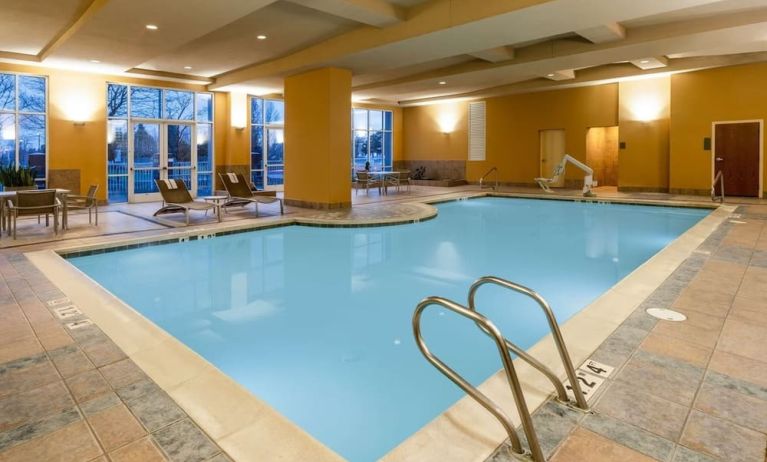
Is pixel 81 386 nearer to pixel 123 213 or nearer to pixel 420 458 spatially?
pixel 420 458

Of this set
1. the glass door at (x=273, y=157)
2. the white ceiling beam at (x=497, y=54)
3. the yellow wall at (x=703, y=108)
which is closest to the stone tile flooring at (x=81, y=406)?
the white ceiling beam at (x=497, y=54)

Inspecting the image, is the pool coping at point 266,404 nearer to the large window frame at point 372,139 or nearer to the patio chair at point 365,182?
the patio chair at point 365,182

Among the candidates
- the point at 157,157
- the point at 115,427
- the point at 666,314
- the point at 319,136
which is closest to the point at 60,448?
the point at 115,427

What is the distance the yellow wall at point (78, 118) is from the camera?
10469 millimetres

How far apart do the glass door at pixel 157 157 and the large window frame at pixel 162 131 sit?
0.05 metres

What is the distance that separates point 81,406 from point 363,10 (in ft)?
19.7

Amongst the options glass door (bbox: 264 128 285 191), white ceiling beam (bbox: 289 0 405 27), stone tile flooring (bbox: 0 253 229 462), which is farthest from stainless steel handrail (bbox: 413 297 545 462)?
glass door (bbox: 264 128 285 191)

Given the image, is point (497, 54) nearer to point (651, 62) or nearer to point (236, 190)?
point (651, 62)

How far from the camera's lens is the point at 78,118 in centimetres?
1085

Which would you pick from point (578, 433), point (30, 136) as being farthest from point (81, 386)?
point (30, 136)

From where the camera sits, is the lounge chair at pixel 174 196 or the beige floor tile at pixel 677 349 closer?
the beige floor tile at pixel 677 349

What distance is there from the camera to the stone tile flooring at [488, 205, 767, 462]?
1.91 metres

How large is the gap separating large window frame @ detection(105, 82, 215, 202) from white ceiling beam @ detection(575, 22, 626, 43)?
9393mm

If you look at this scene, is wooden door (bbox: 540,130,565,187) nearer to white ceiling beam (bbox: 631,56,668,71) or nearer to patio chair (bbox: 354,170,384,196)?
white ceiling beam (bbox: 631,56,668,71)
